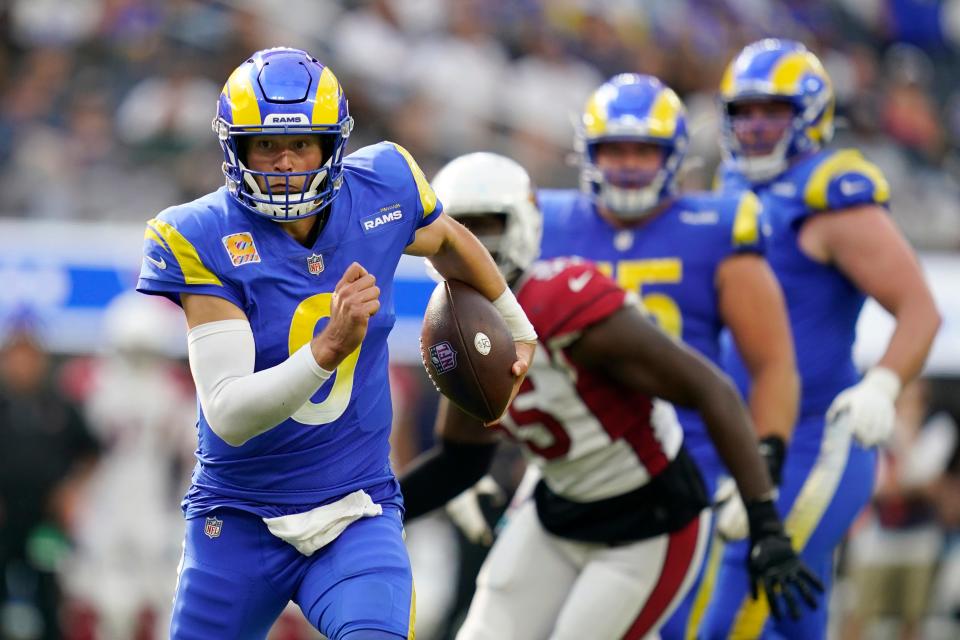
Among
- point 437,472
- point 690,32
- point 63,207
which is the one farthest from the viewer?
point 690,32

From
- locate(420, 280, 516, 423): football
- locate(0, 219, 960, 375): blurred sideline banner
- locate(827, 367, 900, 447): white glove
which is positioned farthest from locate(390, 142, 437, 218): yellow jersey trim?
locate(0, 219, 960, 375): blurred sideline banner

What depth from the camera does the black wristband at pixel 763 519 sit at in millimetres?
4137

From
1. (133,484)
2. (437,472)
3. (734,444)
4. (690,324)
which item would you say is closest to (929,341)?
(690,324)

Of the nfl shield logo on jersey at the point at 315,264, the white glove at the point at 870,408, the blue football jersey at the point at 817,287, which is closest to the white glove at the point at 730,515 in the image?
the white glove at the point at 870,408

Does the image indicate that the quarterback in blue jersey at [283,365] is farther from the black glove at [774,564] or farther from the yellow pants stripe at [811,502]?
the yellow pants stripe at [811,502]

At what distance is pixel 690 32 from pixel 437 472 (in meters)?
8.36

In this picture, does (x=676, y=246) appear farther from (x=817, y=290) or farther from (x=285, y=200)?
(x=285, y=200)

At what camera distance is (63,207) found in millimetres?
9500

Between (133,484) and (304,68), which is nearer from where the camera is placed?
(304,68)

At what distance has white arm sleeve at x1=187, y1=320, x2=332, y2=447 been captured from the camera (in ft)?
→ 10.9

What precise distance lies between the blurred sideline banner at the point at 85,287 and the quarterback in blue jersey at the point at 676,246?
3.22m

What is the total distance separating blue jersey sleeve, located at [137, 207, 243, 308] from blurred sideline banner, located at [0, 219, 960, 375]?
4936mm

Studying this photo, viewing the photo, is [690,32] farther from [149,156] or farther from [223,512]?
[223,512]

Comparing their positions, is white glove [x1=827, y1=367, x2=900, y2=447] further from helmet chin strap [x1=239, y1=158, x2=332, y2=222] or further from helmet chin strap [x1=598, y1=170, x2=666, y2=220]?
helmet chin strap [x1=239, y1=158, x2=332, y2=222]
